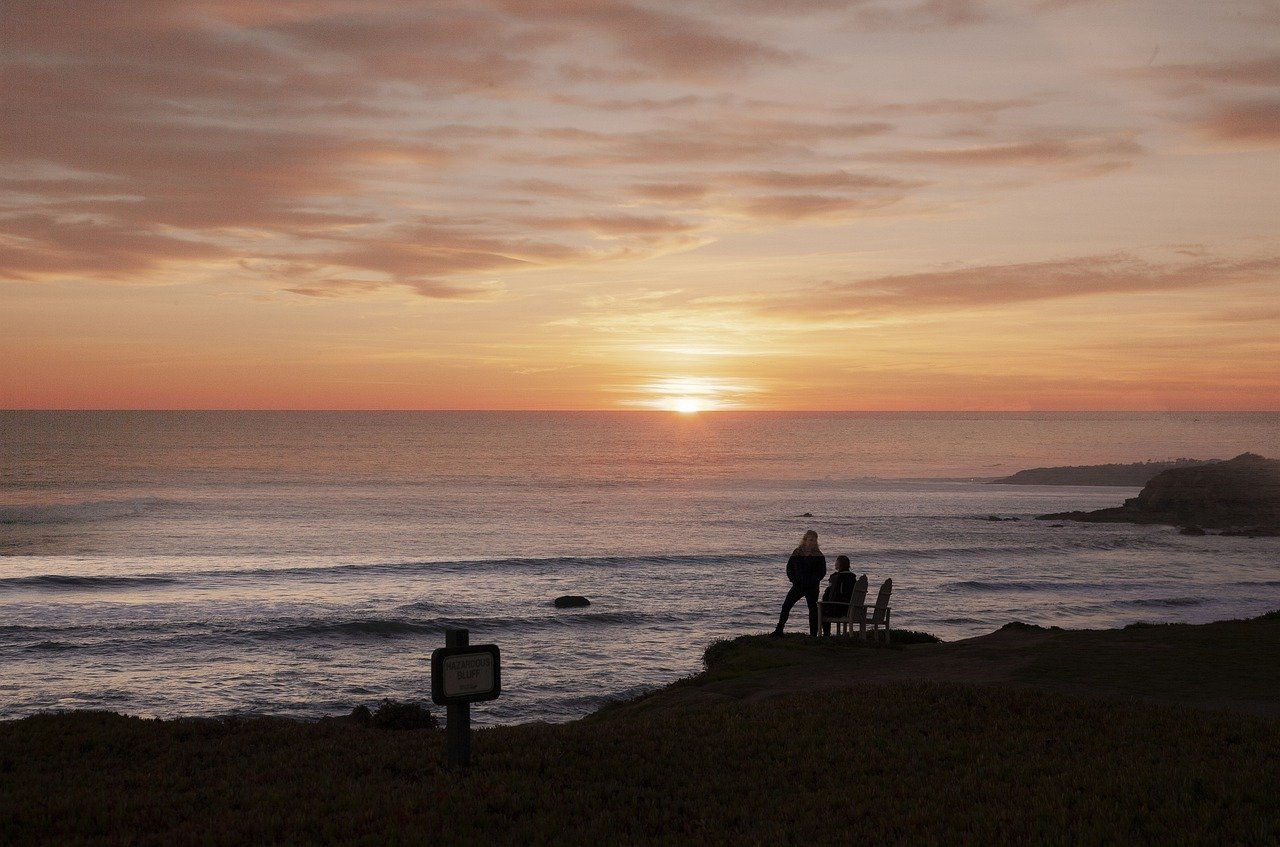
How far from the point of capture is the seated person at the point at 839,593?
65.0 ft

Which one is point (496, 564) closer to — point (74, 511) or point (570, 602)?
point (570, 602)

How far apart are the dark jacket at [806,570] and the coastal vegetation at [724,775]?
5822 millimetres

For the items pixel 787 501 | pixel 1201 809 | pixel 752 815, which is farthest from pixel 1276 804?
pixel 787 501

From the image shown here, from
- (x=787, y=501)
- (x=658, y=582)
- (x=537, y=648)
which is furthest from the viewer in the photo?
(x=787, y=501)

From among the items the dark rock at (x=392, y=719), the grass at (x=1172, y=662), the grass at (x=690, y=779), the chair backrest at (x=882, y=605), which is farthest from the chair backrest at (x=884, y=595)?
the dark rock at (x=392, y=719)

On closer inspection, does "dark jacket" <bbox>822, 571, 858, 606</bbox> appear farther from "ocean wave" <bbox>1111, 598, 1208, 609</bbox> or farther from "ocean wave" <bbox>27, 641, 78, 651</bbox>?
"ocean wave" <bbox>27, 641, 78, 651</bbox>

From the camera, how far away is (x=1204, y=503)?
214 feet

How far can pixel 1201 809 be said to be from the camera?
7.81 meters

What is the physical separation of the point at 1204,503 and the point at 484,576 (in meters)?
50.7

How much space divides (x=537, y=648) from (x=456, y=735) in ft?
62.2

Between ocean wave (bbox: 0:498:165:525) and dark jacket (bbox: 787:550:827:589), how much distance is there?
198 feet

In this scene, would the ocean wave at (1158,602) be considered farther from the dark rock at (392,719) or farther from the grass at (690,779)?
the dark rock at (392,719)

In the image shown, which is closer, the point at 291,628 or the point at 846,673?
the point at 846,673

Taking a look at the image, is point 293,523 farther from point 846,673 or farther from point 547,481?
point 846,673
